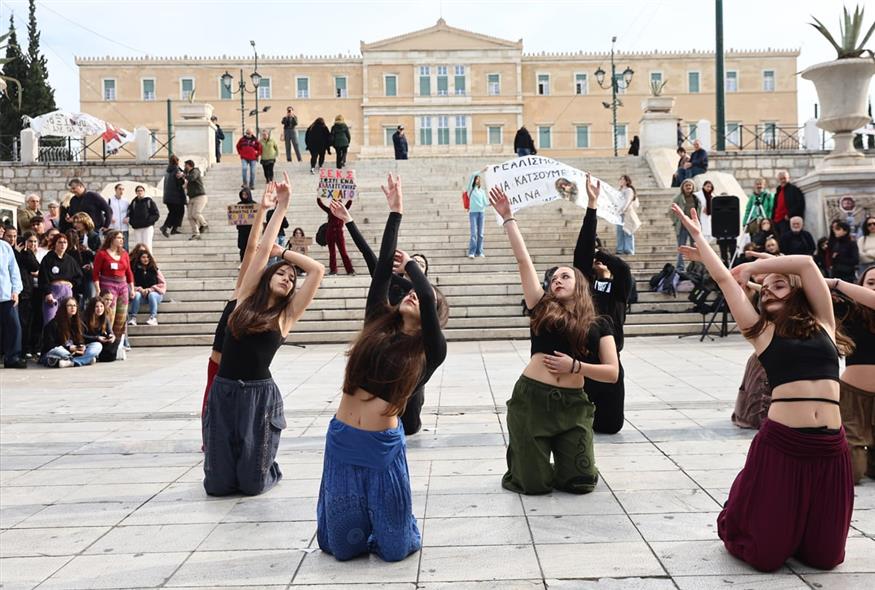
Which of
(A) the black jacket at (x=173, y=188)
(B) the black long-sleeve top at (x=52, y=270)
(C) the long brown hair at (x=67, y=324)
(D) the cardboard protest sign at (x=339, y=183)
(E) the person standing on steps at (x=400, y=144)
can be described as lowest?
(C) the long brown hair at (x=67, y=324)

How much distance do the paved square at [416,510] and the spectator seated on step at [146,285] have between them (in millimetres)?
6124

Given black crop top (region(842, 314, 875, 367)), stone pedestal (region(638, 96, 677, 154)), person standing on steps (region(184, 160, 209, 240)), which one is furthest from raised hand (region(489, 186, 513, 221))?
stone pedestal (region(638, 96, 677, 154))

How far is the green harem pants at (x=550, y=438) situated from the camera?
5.01m

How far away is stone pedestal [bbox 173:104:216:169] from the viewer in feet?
85.4

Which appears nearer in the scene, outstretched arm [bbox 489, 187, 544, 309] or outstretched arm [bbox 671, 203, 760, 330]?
outstretched arm [bbox 671, 203, 760, 330]

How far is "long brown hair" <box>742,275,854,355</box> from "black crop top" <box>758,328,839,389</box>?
0.09 feet

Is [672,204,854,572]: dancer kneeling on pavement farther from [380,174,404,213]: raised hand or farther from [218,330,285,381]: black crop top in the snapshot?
[218,330,285,381]: black crop top

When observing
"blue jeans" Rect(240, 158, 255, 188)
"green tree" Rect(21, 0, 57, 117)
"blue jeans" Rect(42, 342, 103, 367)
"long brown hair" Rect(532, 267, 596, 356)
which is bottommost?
"blue jeans" Rect(42, 342, 103, 367)

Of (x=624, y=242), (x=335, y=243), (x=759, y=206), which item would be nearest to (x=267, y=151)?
(x=335, y=243)

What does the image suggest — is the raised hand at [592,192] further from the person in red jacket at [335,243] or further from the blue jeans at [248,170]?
the blue jeans at [248,170]

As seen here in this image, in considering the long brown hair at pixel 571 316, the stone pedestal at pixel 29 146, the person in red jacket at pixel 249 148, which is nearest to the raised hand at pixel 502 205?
the long brown hair at pixel 571 316

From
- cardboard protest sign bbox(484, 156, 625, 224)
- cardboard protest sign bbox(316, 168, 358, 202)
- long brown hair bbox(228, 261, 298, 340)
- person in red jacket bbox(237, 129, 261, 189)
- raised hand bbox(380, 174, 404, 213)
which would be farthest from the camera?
person in red jacket bbox(237, 129, 261, 189)

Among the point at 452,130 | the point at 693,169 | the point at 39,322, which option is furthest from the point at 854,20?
the point at 452,130

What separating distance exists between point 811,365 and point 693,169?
18003mm
